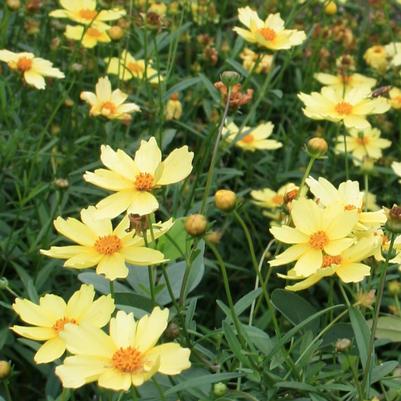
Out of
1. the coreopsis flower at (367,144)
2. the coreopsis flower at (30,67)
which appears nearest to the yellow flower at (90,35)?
the coreopsis flower at (30,67)

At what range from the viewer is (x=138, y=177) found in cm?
118

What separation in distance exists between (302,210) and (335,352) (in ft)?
0.72

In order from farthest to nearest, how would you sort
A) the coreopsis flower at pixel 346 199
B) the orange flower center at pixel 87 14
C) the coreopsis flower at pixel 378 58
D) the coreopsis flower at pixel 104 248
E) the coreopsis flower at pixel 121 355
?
the coreopsis flower at pixel 378 58, the orange flower center at pixel 87 14, the coreopsis flower at pixel 346 199, the coreopsis flower at pixel 104 248, the coreopsis flower at pixel 121 355

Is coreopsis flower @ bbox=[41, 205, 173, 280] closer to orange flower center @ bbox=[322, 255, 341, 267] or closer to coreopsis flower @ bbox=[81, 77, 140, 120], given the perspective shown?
orange flower center @ bbox=[322, 255, 341, 267]

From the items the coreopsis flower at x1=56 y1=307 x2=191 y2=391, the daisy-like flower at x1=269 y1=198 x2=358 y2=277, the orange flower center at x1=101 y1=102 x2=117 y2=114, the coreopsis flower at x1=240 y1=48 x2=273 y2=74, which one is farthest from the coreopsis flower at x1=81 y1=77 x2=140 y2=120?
the coreopsis flower at x1=56 y1=307 x2=191 y2=391

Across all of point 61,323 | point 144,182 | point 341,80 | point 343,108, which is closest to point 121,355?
point 61,323

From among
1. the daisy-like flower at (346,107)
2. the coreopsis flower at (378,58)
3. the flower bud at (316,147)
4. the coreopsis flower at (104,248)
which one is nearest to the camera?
the coreopsis flower at (104,248)

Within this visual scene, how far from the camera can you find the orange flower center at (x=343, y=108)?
5.64ft

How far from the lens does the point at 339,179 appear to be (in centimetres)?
228

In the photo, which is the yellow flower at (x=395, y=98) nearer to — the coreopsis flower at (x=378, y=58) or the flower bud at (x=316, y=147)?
the coreopsis flower at (x=378, y=58)

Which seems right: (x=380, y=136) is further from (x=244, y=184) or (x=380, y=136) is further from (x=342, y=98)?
(x=342, y=98)

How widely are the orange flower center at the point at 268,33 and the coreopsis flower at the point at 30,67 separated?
1.48ft

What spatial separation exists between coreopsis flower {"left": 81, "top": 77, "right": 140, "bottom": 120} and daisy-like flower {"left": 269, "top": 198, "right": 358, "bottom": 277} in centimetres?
74

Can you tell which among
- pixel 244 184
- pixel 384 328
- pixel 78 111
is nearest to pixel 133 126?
pixel 78 111
